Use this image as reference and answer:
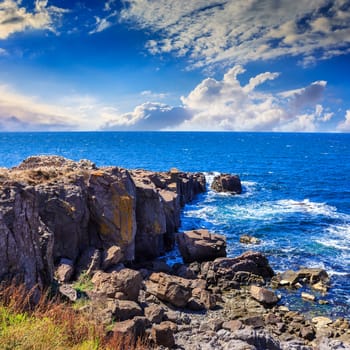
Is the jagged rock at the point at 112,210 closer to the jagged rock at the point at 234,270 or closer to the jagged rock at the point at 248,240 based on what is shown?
the jagged rock at the point at 234,270

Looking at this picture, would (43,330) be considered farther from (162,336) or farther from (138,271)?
(138,271)

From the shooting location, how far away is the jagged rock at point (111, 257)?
24.0 metres

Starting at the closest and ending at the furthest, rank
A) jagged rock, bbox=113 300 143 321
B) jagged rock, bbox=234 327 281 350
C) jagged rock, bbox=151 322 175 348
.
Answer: jagged rock, bbox=234 327 281 350
jagged rock, bbox=151 322 175 348
jagged rock, bbox=113 300 143 321

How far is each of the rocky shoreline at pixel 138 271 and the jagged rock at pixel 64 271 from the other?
72 mm

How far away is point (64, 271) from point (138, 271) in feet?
16.1

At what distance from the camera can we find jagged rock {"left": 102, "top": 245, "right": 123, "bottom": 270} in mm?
24017

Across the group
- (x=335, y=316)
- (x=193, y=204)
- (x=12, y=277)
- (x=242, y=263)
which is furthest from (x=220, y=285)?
(x=193, y=204)

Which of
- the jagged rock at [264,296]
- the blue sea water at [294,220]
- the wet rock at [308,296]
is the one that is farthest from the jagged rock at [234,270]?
the wet rock at [308,296]

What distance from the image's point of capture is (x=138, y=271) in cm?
2070

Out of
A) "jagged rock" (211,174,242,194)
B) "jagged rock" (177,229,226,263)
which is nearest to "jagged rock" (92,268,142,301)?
"jagged rock" (177,229,226,263)

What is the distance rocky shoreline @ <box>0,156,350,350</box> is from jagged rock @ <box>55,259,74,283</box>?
0.24 ft

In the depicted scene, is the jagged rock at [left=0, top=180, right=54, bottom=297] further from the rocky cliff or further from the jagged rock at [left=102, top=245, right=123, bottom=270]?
the jagged rock at [left=102, top=245, right=123, bottom=270]

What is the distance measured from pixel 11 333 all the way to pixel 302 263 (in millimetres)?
30556

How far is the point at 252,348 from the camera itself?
12820 mm
